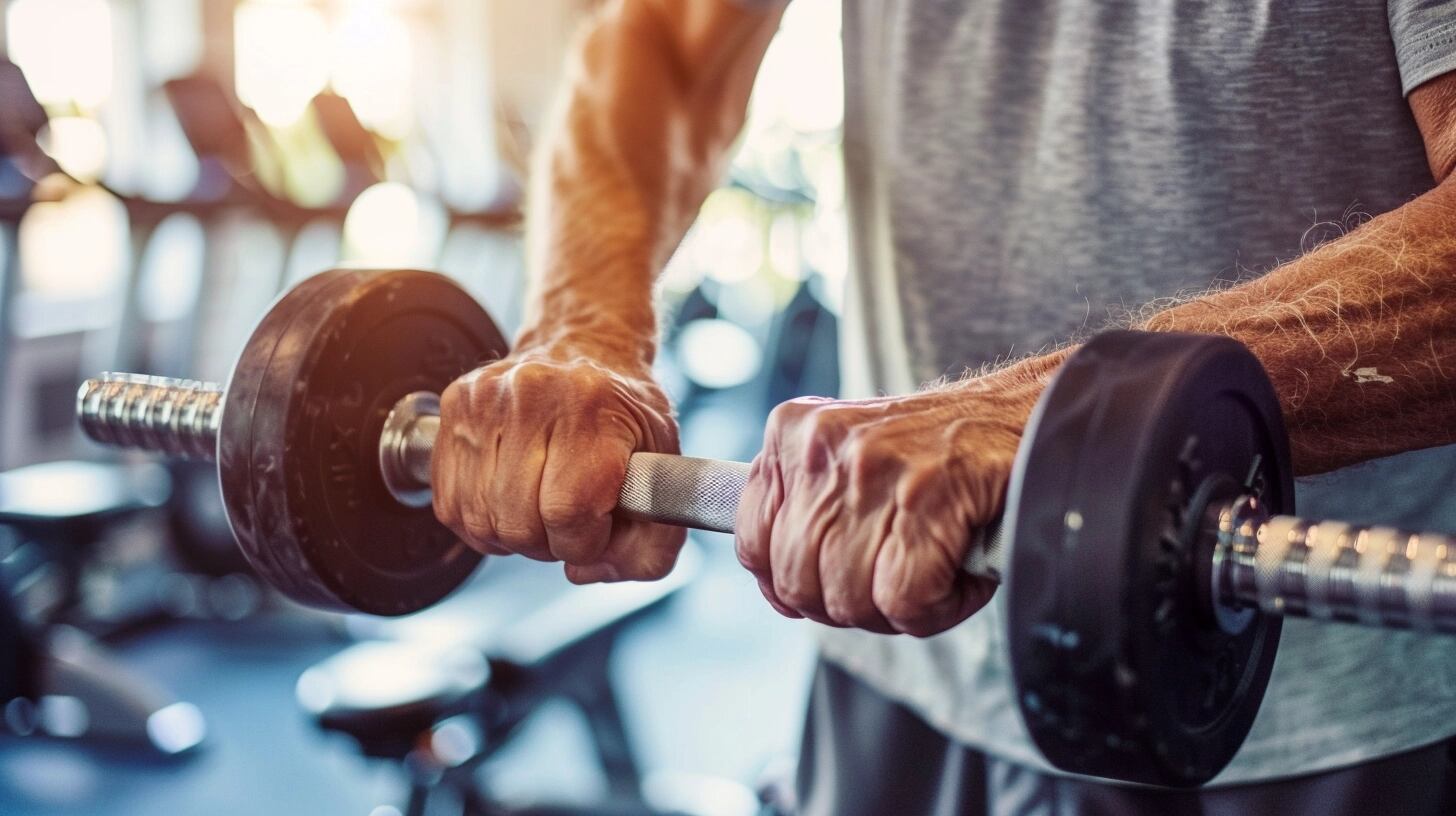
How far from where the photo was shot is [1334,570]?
1.56 ft

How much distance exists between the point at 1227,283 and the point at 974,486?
386mm

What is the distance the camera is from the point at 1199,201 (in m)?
0.81

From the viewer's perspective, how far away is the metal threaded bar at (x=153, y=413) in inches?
31.7

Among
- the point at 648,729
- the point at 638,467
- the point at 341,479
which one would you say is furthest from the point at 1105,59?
the point at 648,729

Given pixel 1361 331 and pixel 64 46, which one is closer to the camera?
pixel 1361 331

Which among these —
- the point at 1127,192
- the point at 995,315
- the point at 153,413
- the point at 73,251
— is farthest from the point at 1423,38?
the point at 73,251

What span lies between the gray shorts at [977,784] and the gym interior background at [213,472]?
0.32 m

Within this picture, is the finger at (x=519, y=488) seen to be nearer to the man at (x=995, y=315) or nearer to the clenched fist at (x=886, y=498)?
the man at (x=995, y=315)

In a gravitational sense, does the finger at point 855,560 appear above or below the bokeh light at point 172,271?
above

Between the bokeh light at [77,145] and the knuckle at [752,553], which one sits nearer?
the knuckle at [752,553]

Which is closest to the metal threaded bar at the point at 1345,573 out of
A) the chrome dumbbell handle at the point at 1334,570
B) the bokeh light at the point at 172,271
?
the chrome dumbbell handle at the point at 1334,570

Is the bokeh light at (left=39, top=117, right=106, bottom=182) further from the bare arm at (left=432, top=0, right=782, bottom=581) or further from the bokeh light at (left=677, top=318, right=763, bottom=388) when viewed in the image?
the bokeh light at (left=677, top=318, right=763, bottom=388)

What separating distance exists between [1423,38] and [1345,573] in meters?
0.37

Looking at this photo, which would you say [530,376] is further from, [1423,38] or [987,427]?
[1423,38]
